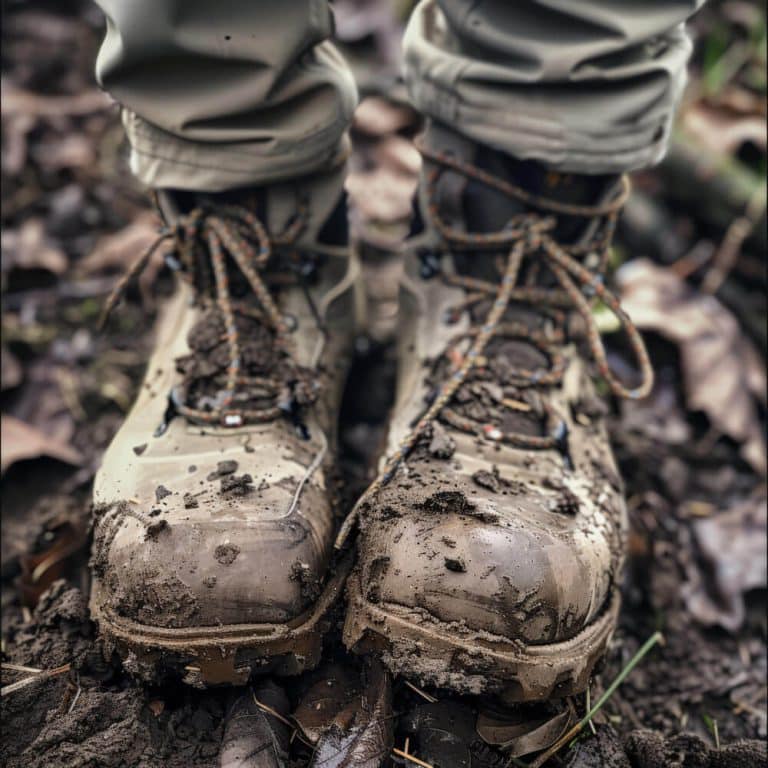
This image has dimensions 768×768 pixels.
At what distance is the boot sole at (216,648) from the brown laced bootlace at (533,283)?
504mm

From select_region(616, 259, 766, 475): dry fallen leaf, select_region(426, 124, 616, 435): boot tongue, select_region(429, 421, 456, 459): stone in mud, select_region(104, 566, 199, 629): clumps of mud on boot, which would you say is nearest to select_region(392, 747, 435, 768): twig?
select_region(104, 566, 199, 629): clumps of mud on boot

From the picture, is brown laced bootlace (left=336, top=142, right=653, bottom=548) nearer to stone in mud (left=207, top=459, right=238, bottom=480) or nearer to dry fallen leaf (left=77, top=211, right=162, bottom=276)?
stone in mud (left=207, top=459, right=238, bottom=480)

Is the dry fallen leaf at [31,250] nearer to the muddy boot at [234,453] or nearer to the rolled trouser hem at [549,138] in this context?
the muddy boot at [234,453]

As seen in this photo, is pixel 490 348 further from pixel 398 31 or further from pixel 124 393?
pixel 398 31

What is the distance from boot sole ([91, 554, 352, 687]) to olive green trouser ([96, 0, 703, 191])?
34.3 inches

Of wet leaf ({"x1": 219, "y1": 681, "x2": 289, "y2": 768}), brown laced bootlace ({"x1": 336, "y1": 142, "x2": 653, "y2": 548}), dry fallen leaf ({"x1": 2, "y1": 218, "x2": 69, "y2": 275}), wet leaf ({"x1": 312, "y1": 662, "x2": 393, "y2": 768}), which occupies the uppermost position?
brown laced bootlace ({"x1": 336, "y1": 142, "x2": 653, "y2": 548})

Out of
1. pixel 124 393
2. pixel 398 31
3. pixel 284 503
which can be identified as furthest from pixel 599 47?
pixel 398 31

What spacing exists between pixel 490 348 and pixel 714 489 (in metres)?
0.89

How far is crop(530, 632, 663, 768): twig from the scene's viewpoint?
130cm

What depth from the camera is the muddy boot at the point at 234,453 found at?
1.21m

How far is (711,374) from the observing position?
229 centimetres

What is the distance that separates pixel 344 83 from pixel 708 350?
1.34m

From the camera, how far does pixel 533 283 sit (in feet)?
5.56

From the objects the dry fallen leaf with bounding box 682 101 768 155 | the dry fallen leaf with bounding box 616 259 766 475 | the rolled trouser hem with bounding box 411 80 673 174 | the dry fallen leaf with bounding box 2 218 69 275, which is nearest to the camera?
the rolled trouser hem with bounding box 411 80 673 174
